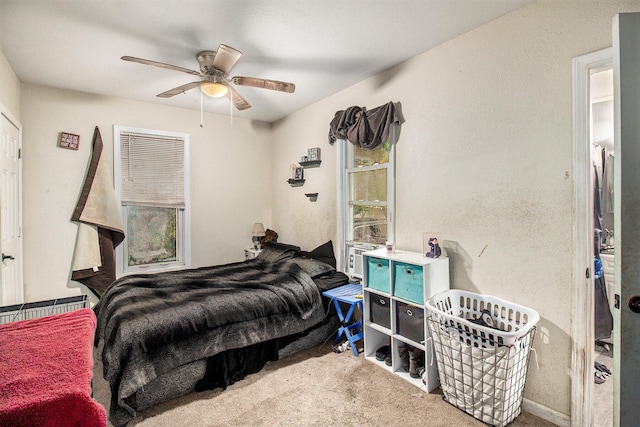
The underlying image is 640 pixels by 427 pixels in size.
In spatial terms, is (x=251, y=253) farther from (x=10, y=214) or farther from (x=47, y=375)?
(x=47, y=375)

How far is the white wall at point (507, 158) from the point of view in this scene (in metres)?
1.83

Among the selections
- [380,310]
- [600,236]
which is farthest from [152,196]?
[600,236]

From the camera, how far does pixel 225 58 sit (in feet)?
7.20

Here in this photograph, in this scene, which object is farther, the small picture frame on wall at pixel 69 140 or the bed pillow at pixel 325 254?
the bed pillow at pixel 325 254

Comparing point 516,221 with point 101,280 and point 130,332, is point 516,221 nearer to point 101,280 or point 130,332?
point 130,332

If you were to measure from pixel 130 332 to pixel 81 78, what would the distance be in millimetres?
2532

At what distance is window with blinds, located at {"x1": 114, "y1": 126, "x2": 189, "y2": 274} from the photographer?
3607mm

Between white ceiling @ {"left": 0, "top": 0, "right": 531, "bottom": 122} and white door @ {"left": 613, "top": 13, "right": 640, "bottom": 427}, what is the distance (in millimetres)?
1041

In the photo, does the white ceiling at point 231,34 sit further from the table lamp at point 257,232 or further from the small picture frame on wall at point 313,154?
the table lamp at point 257,232

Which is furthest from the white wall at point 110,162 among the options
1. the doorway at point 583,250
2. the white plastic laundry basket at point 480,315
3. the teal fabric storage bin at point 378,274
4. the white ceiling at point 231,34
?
the doorway at point 583,250

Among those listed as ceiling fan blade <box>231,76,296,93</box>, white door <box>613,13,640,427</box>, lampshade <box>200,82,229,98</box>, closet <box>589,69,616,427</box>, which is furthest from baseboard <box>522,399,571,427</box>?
lampshade <box>200,82,229,98</box>

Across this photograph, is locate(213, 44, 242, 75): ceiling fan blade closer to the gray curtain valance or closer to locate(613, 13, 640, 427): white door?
the gray curtain valance

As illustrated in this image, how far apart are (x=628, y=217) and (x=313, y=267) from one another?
245cm

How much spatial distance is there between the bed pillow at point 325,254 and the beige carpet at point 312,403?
3.90 feet
